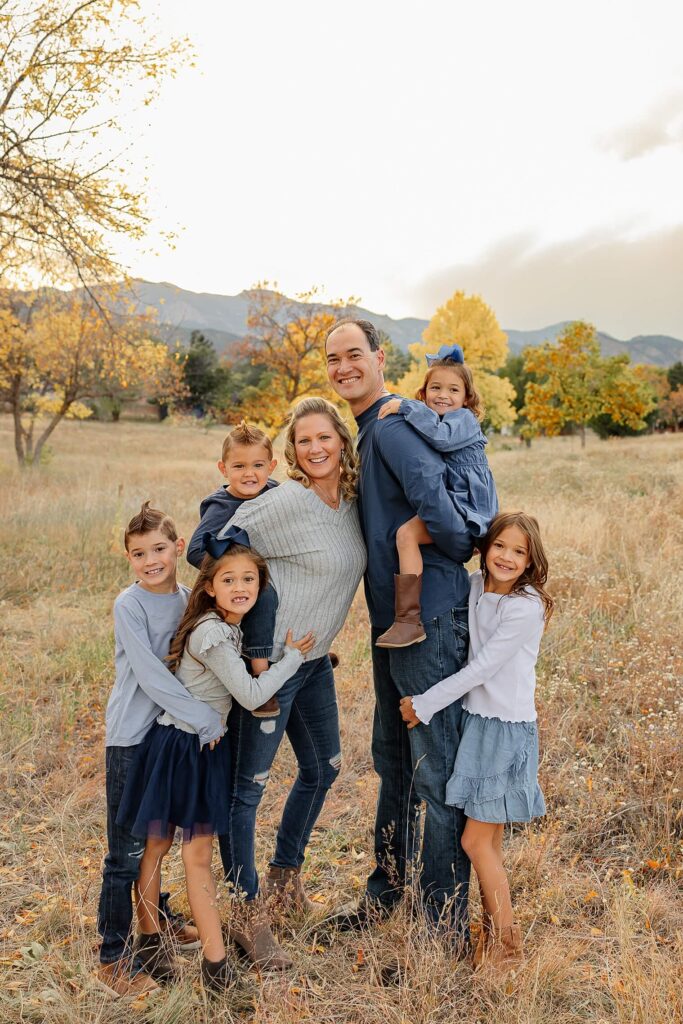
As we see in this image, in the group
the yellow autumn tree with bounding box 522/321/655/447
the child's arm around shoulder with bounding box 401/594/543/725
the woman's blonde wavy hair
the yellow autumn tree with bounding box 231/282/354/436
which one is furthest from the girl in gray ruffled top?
the yellow autumn tree with bounding box 522/321/655/447

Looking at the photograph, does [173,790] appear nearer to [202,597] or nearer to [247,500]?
[202,597]

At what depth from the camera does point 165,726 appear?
104 inches

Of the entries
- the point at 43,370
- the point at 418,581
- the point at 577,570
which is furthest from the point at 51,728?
the point at 43,370

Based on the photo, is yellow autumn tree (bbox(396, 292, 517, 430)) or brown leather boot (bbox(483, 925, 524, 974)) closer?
brown leather boot (bbox(483, 925, 524, 974))

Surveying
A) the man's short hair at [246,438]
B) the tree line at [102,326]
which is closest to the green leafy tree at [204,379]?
the tree line at [102,326]

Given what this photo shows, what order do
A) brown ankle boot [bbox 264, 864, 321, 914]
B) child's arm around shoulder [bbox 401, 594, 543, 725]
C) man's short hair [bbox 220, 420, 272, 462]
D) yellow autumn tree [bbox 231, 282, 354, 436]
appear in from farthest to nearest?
yellow autumn tree [bbox 231, 282, 354, 436] → brown ankle boot [bbox 264, 864, 321, 914] → man's short hair [bbox 220, 420, 272, 462] → child's arm around shoulder [bbox 401, 594, 543, 725]

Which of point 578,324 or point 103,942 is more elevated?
point 578,324

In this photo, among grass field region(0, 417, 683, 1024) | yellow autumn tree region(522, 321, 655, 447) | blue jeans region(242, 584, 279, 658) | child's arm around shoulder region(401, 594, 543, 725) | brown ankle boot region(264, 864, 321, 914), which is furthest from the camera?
yellow autumn tree region(522, 321, 655, 447)

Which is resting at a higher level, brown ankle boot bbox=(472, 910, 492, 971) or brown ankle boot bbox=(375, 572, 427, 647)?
brown ankle boot bbox=(375, 572, 427, 647)

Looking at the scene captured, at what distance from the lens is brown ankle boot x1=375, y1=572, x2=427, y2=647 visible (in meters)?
2.48

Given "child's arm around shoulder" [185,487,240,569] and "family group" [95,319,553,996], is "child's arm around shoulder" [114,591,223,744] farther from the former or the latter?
"child's arm around shoulder" [185,487,240,569]

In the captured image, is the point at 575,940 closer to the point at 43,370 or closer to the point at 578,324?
the point at 43,370

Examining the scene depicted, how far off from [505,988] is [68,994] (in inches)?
61.9

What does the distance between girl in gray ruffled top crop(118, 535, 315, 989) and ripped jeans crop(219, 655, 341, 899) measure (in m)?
0.10
